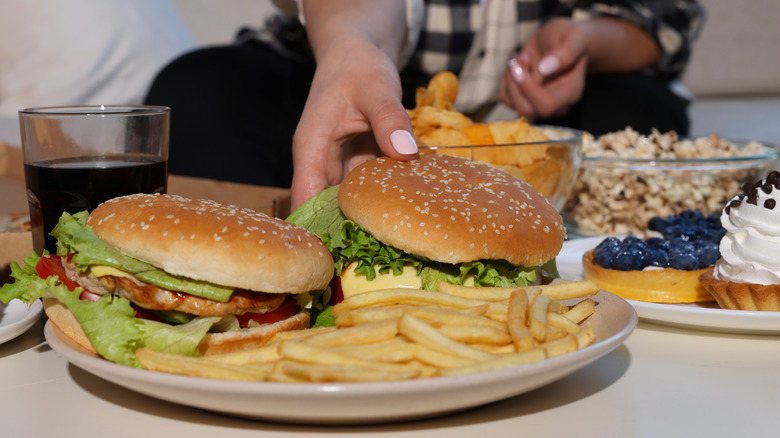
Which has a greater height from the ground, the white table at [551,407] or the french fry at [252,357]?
the french fry at [252,357]

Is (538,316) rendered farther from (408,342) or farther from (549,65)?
(549,65)

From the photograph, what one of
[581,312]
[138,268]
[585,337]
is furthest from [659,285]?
[138,268]

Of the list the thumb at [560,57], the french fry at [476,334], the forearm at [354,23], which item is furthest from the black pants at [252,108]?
the french fry at [476,334]

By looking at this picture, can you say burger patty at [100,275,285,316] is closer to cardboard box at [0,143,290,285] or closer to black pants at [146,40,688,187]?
cardboard box at [0,143,290,285]

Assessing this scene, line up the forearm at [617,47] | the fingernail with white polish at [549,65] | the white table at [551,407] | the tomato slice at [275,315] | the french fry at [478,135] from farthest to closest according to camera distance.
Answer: the forearm at [617,47] → the fingernail with white polish at [549,65] → the french fry at [478,135] → the tomato slice at [275,315] → the white table at [551,407]

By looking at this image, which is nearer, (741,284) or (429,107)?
(741,284)

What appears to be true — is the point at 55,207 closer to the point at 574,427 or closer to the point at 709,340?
the point at 574,427

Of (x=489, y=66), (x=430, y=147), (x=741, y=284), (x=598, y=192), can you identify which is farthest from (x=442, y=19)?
(x=741, y=284)

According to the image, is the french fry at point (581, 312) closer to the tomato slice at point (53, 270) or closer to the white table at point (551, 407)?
the white table at point (551, 407)
